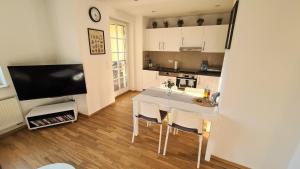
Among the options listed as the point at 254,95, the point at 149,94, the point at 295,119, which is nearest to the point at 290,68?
the point at 254,95

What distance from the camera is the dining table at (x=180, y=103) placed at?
174cm

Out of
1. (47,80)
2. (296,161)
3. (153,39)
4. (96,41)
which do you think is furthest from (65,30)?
(296,161)

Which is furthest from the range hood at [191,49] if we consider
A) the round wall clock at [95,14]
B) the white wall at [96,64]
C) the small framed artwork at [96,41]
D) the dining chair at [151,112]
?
the dining chair at [151,112]

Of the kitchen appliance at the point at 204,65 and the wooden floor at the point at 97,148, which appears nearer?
the wooden floor at the point at 97,148

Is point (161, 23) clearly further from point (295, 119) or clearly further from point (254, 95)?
point (295, 119)

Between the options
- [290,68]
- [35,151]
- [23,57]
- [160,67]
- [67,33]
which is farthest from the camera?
[160,67]

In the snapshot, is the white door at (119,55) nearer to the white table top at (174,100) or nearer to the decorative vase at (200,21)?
the white table top at (174,100)

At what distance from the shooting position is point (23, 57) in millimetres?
2461

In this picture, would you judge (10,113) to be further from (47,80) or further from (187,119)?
(187,119)

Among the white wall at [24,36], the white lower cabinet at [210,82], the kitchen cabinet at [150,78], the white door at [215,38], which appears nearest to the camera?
the white wall at [24,36]

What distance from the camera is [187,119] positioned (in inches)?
67.6

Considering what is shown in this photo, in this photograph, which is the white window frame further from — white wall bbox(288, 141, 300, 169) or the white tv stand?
white wall bbox(288, 141, 300, 169)

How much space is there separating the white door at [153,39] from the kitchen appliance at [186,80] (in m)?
1.14

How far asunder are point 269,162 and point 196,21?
3.71 m
